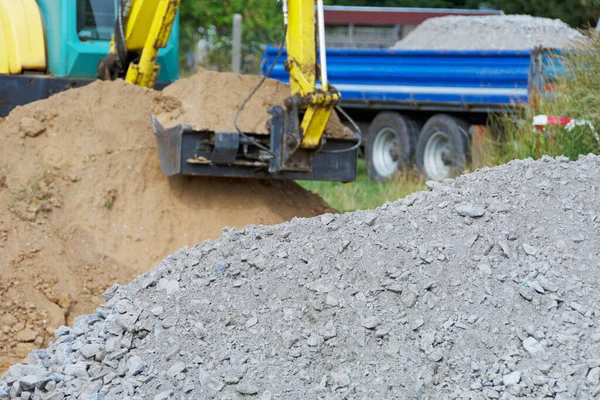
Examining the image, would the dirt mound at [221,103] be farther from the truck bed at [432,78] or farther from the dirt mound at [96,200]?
the truck bed at [432,78]

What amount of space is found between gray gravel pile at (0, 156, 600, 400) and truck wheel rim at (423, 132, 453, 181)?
6.27 metres

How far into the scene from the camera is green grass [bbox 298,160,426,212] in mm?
9383

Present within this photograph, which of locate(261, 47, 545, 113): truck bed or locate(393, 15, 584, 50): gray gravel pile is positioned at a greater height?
locate(393, 15, 584, 50): gray gravel pile

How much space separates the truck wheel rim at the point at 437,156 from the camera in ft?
37.3

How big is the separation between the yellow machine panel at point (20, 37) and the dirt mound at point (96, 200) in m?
0.68

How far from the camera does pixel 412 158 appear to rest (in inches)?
471

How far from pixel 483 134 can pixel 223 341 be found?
660 centimetres

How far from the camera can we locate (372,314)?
4.30 m

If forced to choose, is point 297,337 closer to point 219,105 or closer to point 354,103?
point 219,105

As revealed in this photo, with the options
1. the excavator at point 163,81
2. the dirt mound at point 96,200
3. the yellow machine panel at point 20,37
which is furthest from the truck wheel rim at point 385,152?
the yellow machine panel at point 20,37

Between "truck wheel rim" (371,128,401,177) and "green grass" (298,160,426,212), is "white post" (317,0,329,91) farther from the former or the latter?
"truck wheel rim" (371,128,401,177)

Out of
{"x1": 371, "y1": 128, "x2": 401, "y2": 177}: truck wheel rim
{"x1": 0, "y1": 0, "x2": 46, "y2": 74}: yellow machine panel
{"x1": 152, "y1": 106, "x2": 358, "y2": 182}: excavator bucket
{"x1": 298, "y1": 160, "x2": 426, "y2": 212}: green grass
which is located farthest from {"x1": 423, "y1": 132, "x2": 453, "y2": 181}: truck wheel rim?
{"x1": 0, "y1": 0, "x2": 46, "y2": 74}: yellow machine panel

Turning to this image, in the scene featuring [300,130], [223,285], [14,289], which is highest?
[300,130]

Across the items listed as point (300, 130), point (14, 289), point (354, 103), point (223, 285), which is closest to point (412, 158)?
point (354, 103)
